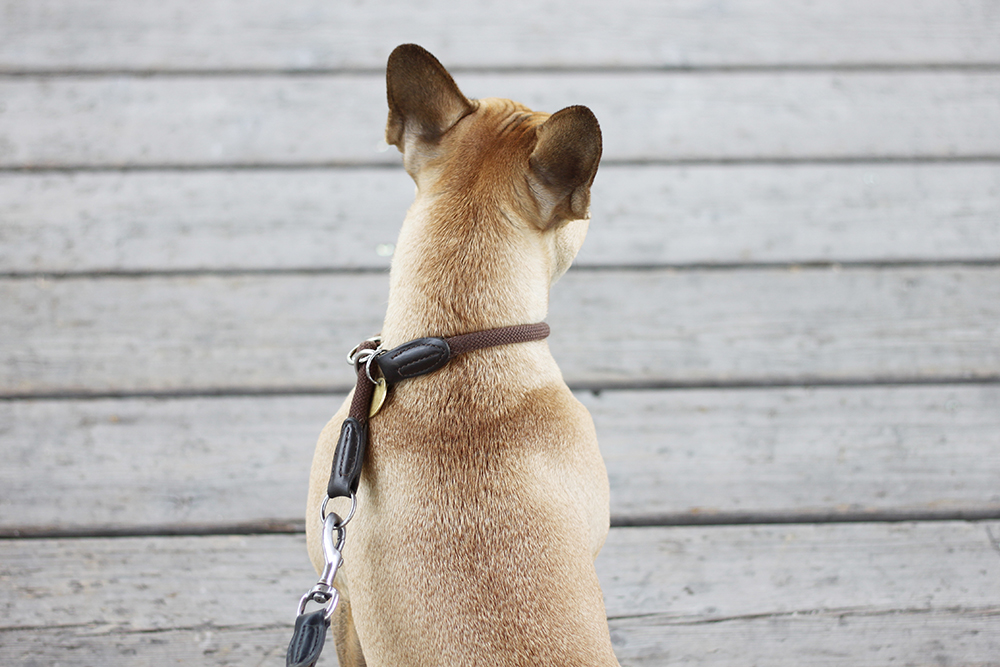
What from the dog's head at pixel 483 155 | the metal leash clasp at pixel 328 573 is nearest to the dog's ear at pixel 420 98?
the dog's head at pixel 483 155

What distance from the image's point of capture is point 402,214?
184 centimetres

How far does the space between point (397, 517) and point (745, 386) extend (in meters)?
1.18

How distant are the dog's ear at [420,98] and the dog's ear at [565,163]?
211 millimetres

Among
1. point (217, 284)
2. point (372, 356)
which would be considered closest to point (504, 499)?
point (372, 356)

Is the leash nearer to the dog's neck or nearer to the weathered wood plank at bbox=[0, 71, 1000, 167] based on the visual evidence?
the dog's neck

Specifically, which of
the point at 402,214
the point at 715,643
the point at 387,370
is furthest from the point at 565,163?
the point at 715,643

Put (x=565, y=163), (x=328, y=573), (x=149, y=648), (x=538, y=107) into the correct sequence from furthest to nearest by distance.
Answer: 1. (x=538, y=107)
2. (x=149, y=648)
3. (x=565, y=163)
4. (x=328, y=573)

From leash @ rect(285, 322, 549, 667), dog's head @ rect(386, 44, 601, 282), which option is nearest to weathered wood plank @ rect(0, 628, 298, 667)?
leash @ rect(285, 322, 549, 667)

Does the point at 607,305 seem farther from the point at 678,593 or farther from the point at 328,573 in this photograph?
the point at 328,573

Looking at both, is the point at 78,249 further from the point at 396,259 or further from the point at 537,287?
the point at 537,287

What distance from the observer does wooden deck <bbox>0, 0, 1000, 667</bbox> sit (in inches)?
62.9

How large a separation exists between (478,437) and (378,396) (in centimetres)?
19

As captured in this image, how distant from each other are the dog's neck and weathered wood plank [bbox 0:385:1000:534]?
0.71 meters

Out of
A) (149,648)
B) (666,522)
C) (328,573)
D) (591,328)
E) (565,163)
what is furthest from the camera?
(591,328)
